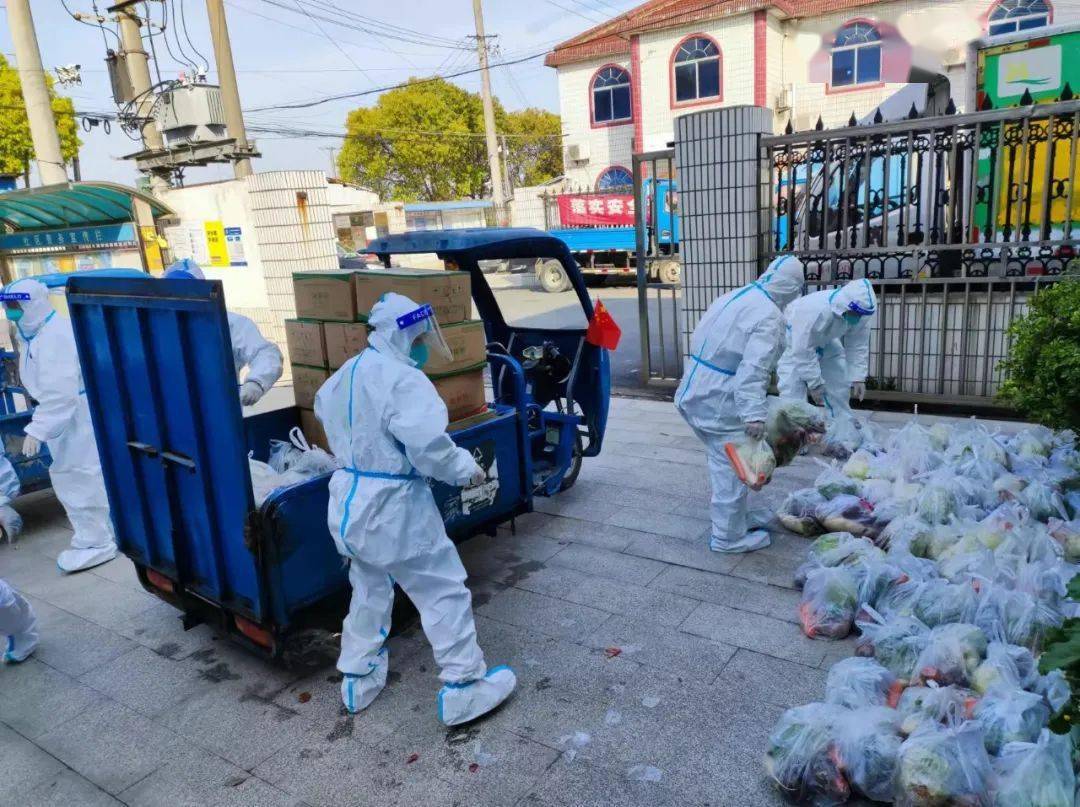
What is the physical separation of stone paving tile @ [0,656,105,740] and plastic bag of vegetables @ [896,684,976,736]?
3.23 m

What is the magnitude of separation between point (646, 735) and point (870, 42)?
20258 millimetres

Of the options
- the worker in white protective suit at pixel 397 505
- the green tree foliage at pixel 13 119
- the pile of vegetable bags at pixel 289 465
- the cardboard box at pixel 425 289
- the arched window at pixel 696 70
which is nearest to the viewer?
the worker in white protective suit at pixel 397 505

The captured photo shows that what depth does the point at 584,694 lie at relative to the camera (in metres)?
3.13

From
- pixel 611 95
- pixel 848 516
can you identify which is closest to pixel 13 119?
pixel 611 95

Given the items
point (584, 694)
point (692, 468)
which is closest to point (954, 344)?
point (692, 468)

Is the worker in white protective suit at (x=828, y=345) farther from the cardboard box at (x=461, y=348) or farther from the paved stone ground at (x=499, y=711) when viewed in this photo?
the cardboard box at (x=461, y=348)

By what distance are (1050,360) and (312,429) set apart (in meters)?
3.87

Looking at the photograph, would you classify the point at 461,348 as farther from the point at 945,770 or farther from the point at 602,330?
the point at 945,770

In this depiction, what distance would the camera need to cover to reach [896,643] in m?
2.92

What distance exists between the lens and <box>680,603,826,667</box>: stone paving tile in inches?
130

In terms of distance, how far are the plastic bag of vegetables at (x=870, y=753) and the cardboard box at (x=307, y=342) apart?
2.95 meters

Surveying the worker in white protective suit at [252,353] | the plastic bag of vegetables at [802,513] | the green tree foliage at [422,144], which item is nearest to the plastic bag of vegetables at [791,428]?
the plastic bag of vegetables at [802,513]

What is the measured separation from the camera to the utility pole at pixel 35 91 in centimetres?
1006

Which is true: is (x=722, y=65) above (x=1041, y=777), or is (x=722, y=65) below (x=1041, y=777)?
above
